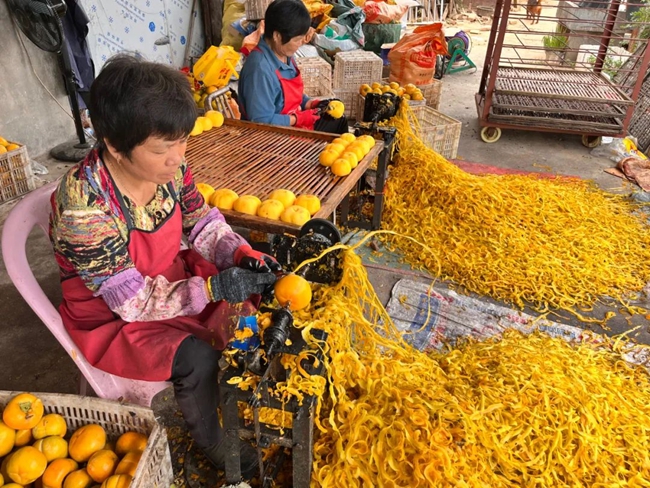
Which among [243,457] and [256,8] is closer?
[243,457]

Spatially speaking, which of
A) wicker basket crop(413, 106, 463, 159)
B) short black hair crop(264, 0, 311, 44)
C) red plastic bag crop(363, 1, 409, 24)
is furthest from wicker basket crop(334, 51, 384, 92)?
short black hair crop(264, 0, 311, 44)

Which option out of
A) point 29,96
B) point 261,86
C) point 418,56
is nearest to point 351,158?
point 261,86

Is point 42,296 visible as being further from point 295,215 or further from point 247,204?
point 295,215

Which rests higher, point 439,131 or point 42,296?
point 42,296

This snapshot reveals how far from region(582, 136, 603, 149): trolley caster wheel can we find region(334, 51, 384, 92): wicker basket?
2.76 metres

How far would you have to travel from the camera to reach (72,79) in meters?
4.97

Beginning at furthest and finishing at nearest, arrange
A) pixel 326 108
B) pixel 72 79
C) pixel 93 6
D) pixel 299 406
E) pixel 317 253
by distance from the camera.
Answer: pixel 93 6 → pixel 72 79 → pixel 326 108 → pixel 317 253 → pixel 299 406

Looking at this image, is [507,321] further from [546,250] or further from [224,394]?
[224,394]

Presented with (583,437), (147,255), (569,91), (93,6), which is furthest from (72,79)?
(569,91)

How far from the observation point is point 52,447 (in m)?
1.74

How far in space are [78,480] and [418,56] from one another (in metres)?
6.26

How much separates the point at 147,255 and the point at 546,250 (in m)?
2.99

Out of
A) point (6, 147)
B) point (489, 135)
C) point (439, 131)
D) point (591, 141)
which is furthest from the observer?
point (489, 135)

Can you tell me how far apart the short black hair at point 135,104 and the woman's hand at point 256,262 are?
530 millimetres
